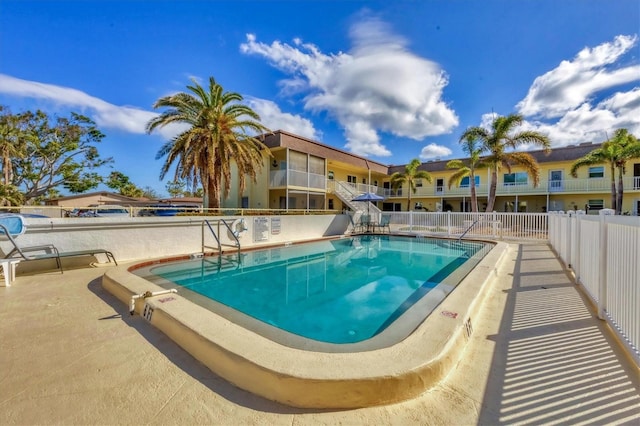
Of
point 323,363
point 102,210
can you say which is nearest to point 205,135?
point 102,210

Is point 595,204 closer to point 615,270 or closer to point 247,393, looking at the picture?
point 615,270

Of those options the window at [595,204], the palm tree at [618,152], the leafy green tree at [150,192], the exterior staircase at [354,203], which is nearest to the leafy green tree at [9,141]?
the exterior staircase at [354,203]

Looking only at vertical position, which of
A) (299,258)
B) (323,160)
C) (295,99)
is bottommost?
(299,258)

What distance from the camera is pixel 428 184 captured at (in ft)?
91.5

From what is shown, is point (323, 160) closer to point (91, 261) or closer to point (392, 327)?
point (91, 261)

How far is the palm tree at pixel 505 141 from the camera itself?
1598 cm

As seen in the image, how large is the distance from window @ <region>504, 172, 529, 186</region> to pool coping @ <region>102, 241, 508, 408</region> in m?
26.3

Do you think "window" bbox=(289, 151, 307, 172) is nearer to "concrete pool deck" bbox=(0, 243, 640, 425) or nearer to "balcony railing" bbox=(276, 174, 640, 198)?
"balcony railing" bbox=(276, 174, 640, 198)

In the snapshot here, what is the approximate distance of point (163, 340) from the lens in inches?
123

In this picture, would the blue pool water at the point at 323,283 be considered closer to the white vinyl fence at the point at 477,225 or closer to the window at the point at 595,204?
the white vinyl fence at the point at 477,225

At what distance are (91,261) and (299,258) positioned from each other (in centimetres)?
631

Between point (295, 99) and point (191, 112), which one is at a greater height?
point (295, 99)

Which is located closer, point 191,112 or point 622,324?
point 622,324

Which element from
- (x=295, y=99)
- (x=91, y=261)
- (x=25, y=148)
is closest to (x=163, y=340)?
(x=91, y=261)
